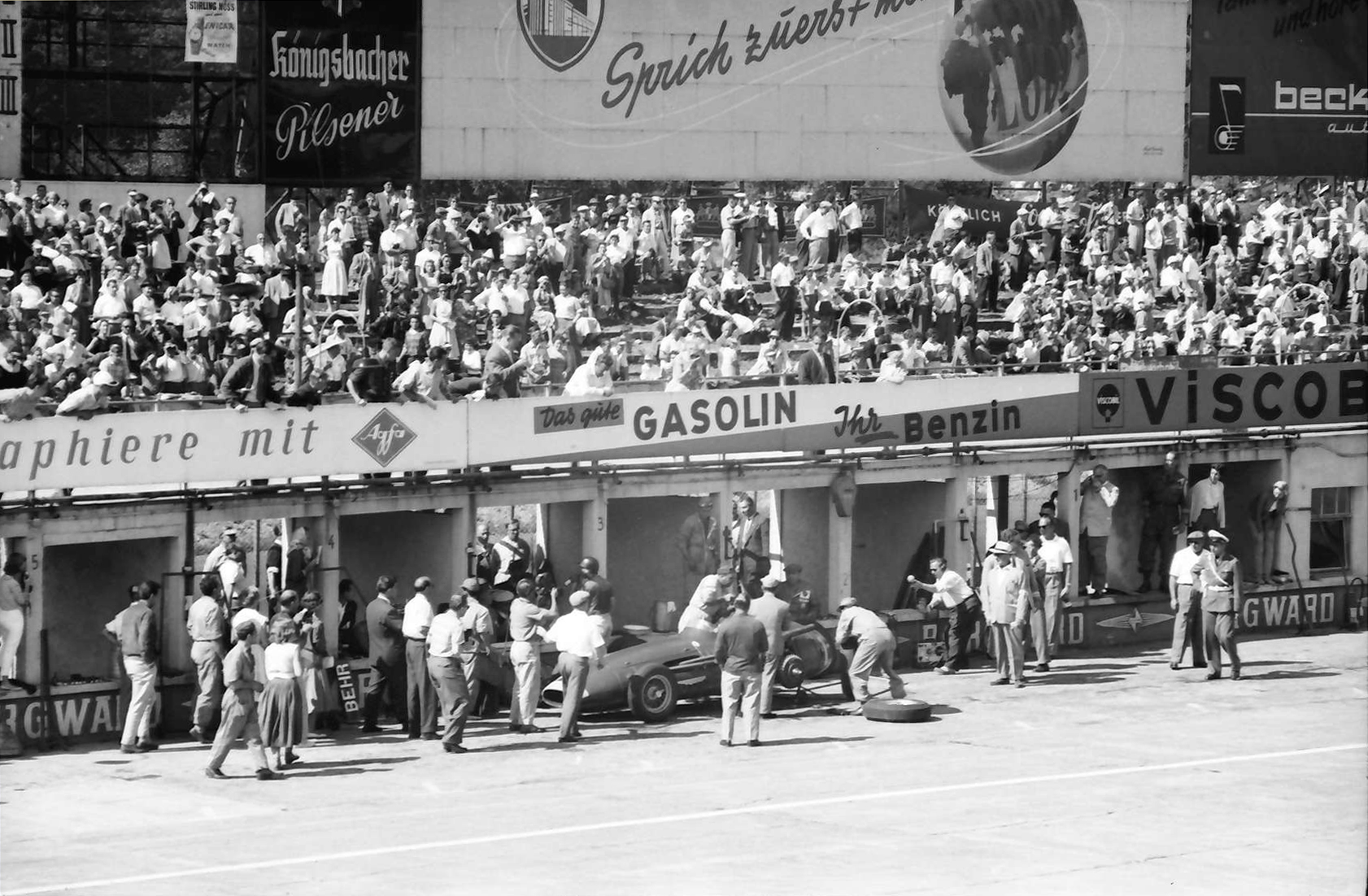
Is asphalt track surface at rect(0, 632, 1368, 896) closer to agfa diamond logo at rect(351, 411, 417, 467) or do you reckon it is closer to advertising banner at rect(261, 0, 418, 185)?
agfa diamond logo at rect(351, 411, 417, 467)

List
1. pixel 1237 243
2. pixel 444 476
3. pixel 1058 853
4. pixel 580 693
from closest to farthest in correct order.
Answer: pixel 1058 853, pixel 580 693, pixel 444 476, pixel 1237 243

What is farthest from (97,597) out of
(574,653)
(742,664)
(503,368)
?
(742,664)

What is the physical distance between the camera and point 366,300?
2873 centimetres

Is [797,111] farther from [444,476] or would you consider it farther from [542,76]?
[444,476]

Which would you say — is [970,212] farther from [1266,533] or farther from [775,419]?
[775,419]

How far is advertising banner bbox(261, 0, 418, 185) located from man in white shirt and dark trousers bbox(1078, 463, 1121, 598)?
35.9ft

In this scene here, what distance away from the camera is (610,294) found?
31750 mm

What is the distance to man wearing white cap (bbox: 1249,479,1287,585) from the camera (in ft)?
102

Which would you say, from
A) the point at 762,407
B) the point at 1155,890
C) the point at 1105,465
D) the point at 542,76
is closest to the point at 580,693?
the point at 762,407

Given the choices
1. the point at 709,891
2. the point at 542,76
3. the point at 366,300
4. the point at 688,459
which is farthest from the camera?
the point at 542,76

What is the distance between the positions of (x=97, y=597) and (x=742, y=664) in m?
6.73

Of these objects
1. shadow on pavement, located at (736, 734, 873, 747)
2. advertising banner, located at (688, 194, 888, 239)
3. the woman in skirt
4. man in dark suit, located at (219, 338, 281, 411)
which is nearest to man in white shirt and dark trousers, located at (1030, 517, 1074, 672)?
shadow on pavement, located at (736, 734, 873, 747)

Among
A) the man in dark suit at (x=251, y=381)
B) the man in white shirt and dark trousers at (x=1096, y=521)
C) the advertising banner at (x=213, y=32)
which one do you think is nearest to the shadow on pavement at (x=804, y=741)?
the man in dark suit at (x=251, y=381)

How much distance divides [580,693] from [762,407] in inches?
220
